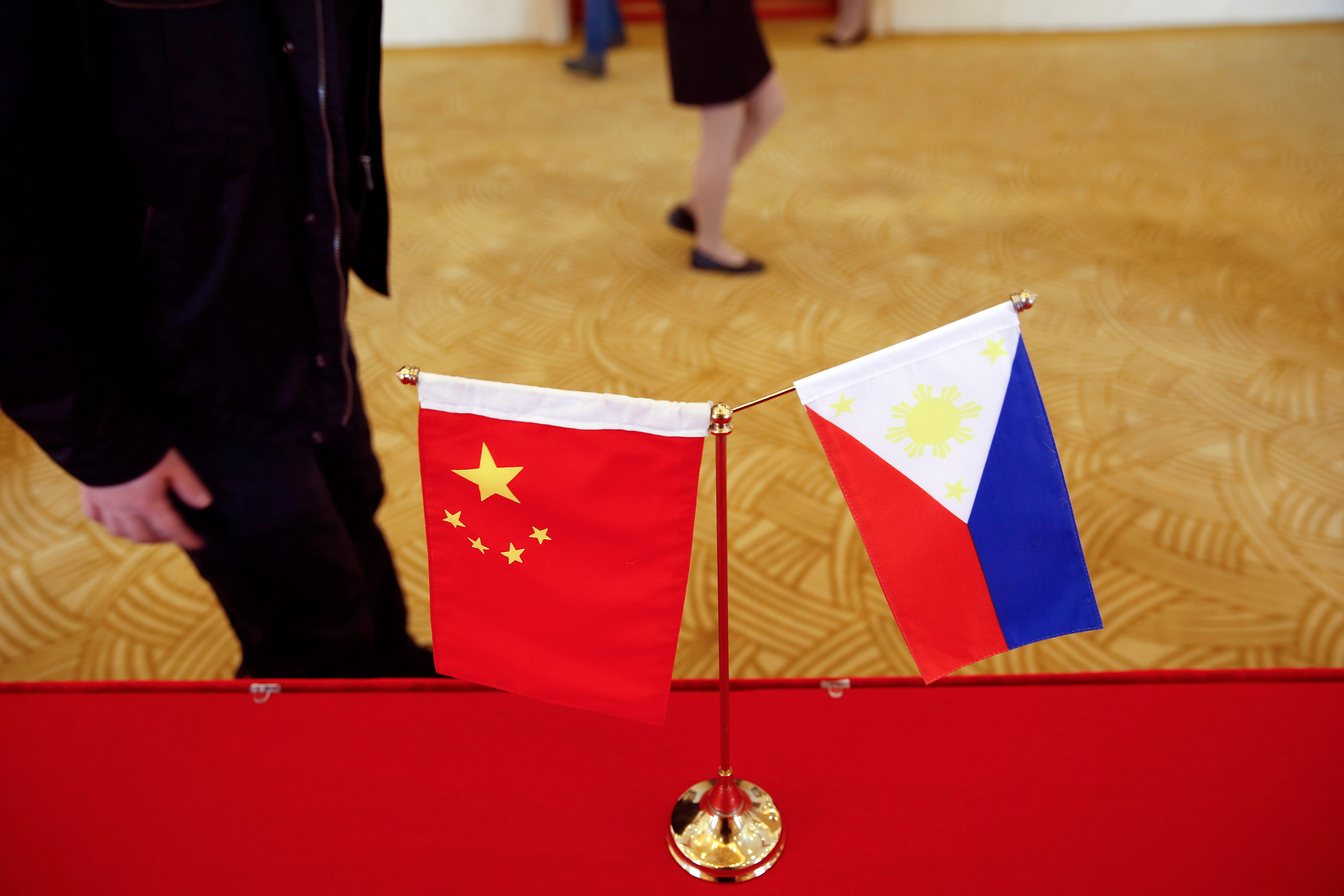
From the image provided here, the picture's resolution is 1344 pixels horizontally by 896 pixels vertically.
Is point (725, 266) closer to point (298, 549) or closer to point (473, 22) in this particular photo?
point (298, 549)

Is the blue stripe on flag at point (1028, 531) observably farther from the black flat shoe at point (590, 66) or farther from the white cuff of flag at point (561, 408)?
Answer: the black flat shoe at point (590, 66)

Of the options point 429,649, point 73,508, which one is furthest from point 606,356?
point 73,508

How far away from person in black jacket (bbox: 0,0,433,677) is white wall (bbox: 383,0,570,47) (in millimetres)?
5736

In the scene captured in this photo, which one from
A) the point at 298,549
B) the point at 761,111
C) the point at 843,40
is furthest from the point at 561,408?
the point at 843,40

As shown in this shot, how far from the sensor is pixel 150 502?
3.93ft

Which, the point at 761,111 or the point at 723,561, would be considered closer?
the point at 723,561

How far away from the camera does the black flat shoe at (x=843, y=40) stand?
647 cm

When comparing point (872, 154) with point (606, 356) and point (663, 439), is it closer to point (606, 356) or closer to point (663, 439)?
point (606, 356)

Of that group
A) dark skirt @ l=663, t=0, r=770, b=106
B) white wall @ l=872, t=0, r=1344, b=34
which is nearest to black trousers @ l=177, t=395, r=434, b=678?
dark skirt @ l=663, t=0, r=770, b=106

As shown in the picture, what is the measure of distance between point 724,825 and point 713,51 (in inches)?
98.1

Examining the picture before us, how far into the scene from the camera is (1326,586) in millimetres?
2088

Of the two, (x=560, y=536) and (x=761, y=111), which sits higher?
(x=560, y=536)

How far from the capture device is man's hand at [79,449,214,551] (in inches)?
46.3

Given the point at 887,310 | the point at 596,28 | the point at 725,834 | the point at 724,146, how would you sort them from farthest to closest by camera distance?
the point at 596,28
the point at 887,310
the point at 724,146
the point at 725,834
